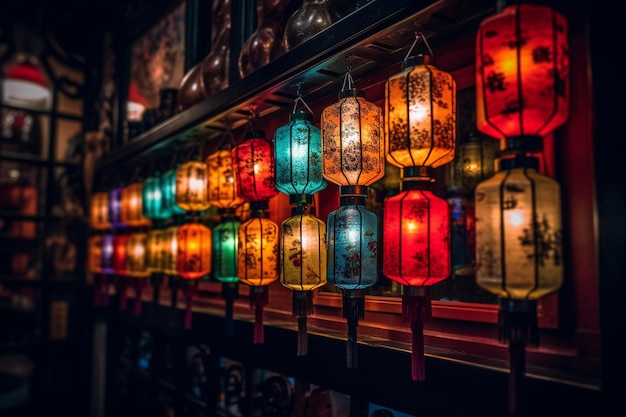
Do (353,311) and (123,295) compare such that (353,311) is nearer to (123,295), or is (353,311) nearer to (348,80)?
(348,80)

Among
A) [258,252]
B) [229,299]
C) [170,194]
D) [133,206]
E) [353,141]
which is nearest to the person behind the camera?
[353,141]

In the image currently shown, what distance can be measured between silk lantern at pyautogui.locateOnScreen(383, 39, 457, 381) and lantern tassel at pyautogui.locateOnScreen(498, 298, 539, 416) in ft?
1.11

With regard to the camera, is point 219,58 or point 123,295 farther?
point 123,295

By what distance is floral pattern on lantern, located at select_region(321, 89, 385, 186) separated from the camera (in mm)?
2277

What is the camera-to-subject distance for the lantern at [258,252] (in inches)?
115

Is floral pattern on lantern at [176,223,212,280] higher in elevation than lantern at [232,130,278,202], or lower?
lower

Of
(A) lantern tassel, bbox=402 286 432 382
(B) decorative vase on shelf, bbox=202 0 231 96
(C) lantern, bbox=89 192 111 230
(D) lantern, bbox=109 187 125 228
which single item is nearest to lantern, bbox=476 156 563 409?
(A) lantern tassel, bbox=402 286 432 382

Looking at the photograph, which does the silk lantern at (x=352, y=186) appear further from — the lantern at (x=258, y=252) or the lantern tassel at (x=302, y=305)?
the lantern at (x=258, y=252)

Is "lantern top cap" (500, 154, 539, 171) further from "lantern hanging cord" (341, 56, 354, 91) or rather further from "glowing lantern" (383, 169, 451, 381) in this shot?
"lantern hanging cord" (341, 56, 354, 91)

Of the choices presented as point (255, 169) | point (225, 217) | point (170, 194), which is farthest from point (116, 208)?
point (255, 169)

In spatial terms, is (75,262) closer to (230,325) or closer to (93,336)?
(93,336)

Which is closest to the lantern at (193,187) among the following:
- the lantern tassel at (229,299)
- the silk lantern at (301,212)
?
the lantern tassel at (229,299)

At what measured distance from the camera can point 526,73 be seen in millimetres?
1663

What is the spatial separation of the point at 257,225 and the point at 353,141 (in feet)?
3.17
